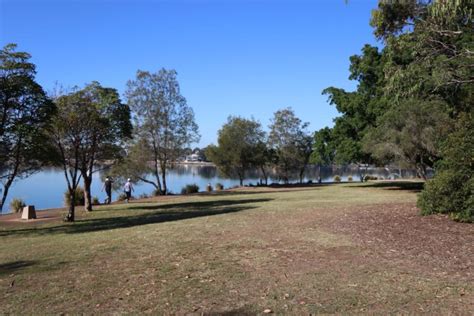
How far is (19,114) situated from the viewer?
13.9m

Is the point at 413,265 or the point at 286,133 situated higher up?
the point at 286,133

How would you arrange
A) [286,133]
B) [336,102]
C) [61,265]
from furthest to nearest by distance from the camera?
1. [286,133]
2. [336,102]
3. [61,265]

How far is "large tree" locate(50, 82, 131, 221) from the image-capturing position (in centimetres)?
1739

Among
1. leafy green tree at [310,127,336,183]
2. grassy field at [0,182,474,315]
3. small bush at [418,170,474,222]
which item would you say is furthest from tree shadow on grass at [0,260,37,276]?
leafy green tree at [310,127,336,183]

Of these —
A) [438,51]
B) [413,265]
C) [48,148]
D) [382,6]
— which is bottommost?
[413,265]

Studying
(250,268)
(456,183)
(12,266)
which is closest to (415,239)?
(456,183)

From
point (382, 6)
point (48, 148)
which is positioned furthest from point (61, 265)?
point (382, 6)

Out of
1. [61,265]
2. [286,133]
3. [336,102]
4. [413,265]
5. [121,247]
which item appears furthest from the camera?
[286,133]

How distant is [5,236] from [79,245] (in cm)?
444

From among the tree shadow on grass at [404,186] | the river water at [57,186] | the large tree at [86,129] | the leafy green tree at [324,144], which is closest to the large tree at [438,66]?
the large tree at [86,129]

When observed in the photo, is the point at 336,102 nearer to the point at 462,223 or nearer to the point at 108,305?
the point at 462,223

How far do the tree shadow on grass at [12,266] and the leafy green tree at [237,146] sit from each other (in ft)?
115

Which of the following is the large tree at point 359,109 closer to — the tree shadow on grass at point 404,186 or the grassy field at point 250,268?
the tree shadow on grass at point 404,186

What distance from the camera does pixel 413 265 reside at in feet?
24.1
